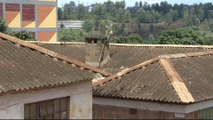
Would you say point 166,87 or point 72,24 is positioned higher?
point 166,87

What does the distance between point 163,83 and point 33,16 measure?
38565 millimetres

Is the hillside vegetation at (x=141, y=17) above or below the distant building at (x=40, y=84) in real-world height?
below

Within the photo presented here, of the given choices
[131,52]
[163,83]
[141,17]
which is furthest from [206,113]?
[141,17]

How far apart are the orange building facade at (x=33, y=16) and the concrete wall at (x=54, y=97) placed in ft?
120

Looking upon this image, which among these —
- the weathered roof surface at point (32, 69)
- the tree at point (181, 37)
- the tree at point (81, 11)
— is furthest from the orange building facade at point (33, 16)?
the tree at point (81, 11)

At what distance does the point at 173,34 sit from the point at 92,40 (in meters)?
24.3

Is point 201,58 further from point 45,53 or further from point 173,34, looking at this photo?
point 173,34

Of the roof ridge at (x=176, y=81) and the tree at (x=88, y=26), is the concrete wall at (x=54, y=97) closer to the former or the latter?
the roof ridge at (x=176, y=81)

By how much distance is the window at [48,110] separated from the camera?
32.8ft

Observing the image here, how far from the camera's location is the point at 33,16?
5019 centimetres

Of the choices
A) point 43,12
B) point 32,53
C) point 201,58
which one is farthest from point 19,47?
point 43,12

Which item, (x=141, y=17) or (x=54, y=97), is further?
(x=141, y=17)

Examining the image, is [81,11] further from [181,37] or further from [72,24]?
[181,37]

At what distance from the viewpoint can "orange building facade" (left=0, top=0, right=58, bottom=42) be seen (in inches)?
1882
